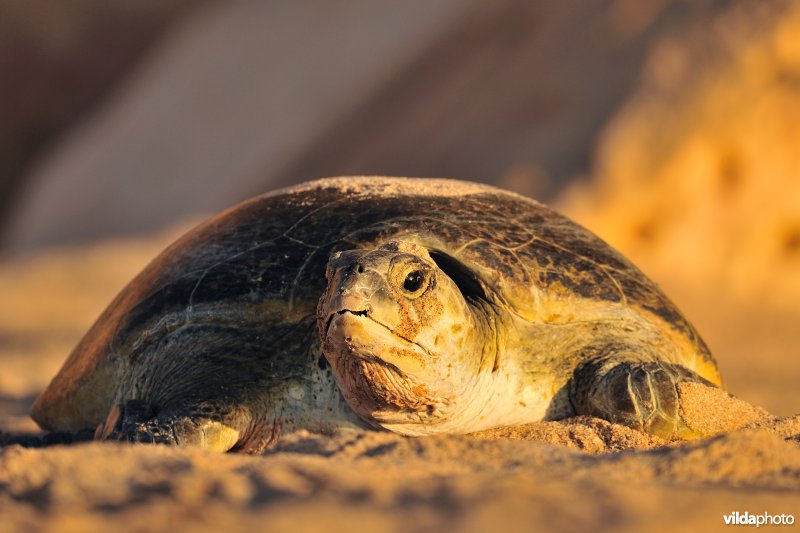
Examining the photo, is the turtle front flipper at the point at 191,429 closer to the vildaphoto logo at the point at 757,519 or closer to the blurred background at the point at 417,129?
the vildaphoto logo at the point at 757,519

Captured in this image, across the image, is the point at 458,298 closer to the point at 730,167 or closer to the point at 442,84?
the point at 730,167

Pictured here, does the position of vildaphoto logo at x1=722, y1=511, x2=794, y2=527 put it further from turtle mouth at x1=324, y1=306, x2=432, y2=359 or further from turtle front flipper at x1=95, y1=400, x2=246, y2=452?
turtle front flipper at x1=95, y1=400, x2=246, y2=452

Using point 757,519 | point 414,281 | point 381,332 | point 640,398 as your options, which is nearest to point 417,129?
point 640,398

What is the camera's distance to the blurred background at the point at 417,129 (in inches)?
350

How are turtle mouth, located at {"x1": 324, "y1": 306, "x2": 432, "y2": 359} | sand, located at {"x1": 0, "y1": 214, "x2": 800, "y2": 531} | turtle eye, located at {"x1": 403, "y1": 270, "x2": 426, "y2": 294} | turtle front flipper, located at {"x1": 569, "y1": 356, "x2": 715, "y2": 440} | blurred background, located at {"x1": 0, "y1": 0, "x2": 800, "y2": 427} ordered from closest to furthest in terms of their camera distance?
sand, located at {"x1": 0, "y1": 214, "x2": 800, "y2": 531} < turtle mouth, located at {"x1": 324, "y1": 306, "x2": 432, "y2": 359} < turtle eye, located at {"x1": 403, "y1": 270, "x2": 426, "y2": 294} < turtle front flipper, located at {"x1": 569, "y1": 356, "x2": 715, "y2": 440} < blurred background, located at {"x1": 0, "y1": 0, "x2": 800, "y2": 427}

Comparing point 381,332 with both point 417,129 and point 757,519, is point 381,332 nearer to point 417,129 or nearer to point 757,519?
point 757,519

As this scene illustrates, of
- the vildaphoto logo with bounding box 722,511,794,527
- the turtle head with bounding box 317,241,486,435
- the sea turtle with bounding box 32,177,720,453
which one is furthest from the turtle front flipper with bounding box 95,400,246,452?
the vildaphoto logo with bounding box 722,511,794,527

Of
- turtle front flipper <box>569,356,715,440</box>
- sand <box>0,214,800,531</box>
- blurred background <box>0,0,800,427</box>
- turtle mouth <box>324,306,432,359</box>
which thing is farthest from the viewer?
blurred background <box>0,0,800,427</box>

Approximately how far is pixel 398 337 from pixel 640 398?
92 centimetres

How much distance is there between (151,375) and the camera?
3.64 meters

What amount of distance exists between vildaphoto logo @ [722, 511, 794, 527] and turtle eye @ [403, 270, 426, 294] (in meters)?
1.28

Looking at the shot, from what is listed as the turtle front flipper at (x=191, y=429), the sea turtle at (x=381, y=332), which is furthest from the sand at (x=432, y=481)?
the turtle front flipper at (x=191, y=429)

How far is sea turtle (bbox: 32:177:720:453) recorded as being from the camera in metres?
3.04

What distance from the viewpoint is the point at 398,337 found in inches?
116
